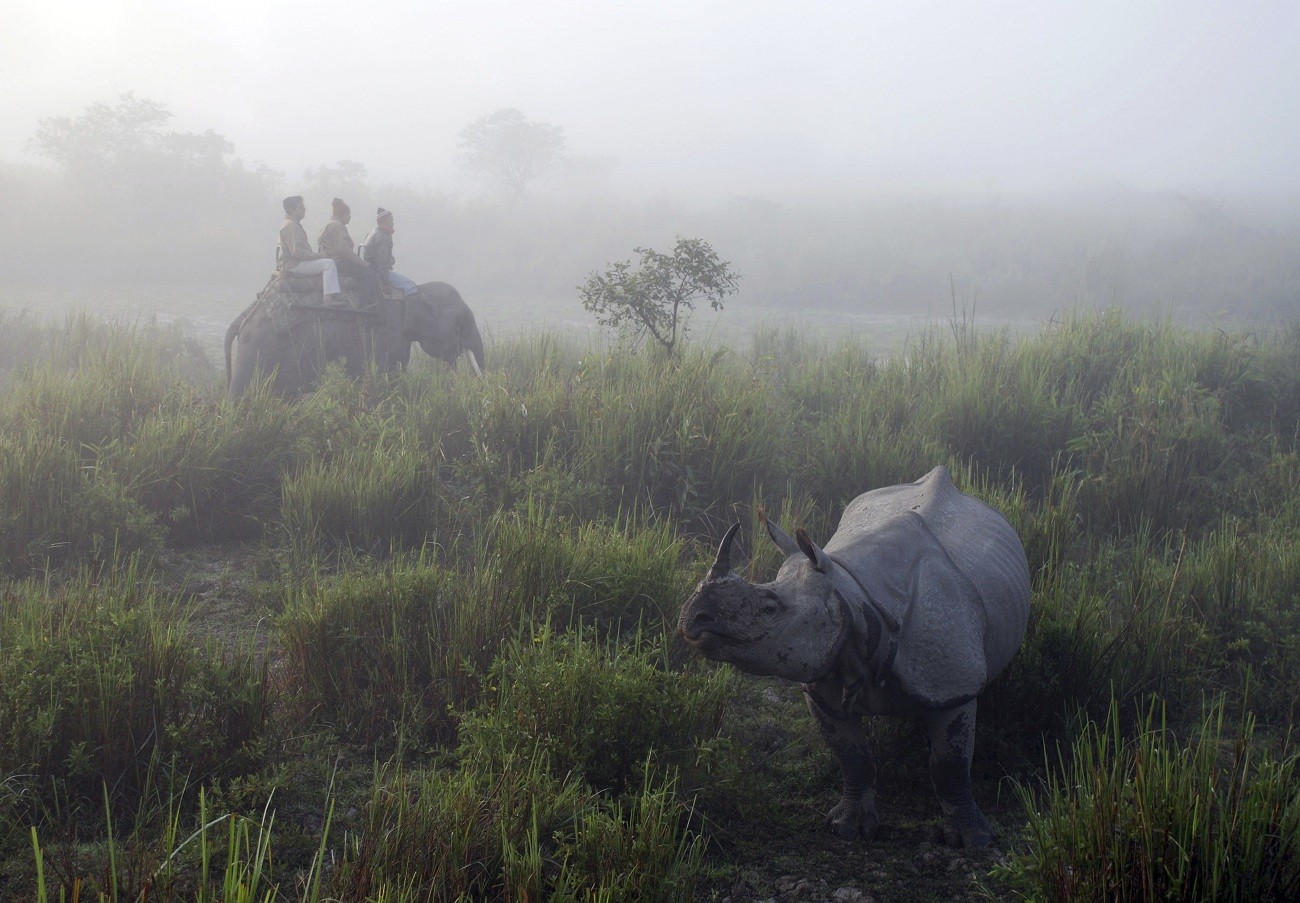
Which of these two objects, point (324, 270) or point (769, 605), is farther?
point (324, 270)

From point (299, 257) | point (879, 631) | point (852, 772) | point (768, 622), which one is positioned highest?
point (299, 257)

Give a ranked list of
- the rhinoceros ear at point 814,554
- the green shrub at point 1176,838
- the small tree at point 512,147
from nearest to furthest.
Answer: the green shrub at point 1176,838, the rhinoceros ear at point 814,554, the small tree at point 512,147

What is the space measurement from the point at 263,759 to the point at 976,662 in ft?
8.15

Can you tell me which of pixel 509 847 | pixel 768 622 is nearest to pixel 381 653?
pixel 509 847

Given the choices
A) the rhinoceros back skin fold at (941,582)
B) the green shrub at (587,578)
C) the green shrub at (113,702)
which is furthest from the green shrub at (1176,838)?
the green shrub at (113,702)

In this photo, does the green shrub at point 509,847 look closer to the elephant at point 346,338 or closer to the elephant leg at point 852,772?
the elephant leg at point 852,772

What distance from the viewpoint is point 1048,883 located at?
100.0 inches

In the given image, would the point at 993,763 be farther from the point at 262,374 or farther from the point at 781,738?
the point at 262,374

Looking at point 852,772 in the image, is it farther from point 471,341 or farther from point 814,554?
point 471,341

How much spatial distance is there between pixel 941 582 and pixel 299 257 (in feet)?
25.0

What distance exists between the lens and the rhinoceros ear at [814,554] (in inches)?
116

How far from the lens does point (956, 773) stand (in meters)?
3.40

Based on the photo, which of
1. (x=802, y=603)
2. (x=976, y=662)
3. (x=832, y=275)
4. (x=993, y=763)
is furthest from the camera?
(x=832, y=275)

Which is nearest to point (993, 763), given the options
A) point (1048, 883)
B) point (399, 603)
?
point (1048, 883)
